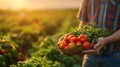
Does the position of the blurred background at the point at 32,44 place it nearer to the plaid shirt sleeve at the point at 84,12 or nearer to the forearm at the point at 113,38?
the plaid shirt sleeve at the point at 84,12

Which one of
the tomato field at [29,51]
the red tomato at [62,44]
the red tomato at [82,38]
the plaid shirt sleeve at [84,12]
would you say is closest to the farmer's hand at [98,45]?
the red tomato at [82,38]

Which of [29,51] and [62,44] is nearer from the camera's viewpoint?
[62,44]

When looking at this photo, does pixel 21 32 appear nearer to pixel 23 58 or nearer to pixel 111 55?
pixel 23 58

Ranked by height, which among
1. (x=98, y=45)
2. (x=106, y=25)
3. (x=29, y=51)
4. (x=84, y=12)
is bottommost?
A: (x=29, y=51)

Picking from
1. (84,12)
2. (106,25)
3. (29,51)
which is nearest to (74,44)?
(106,25)

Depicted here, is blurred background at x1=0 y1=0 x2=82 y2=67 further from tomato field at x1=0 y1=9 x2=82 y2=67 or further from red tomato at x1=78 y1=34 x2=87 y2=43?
red tomato at x1=78 y1=34 x2=87 y2=43

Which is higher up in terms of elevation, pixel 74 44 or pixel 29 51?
pixel 74 44

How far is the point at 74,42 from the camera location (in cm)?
537

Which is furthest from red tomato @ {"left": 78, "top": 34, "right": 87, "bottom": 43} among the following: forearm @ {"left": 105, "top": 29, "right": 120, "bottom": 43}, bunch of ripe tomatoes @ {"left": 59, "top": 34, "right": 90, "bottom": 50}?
forearm @ {"left": 105, "top": 29, "right": 120, "bottom": 43}

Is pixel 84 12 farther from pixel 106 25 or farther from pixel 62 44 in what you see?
pixel 62 44

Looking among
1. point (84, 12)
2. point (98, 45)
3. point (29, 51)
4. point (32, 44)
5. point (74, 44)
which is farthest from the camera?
point (32, 44)

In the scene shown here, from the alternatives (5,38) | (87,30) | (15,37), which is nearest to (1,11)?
(15,37)

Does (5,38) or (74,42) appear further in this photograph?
(5,38)

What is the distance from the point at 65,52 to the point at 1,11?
12211 millimetres
